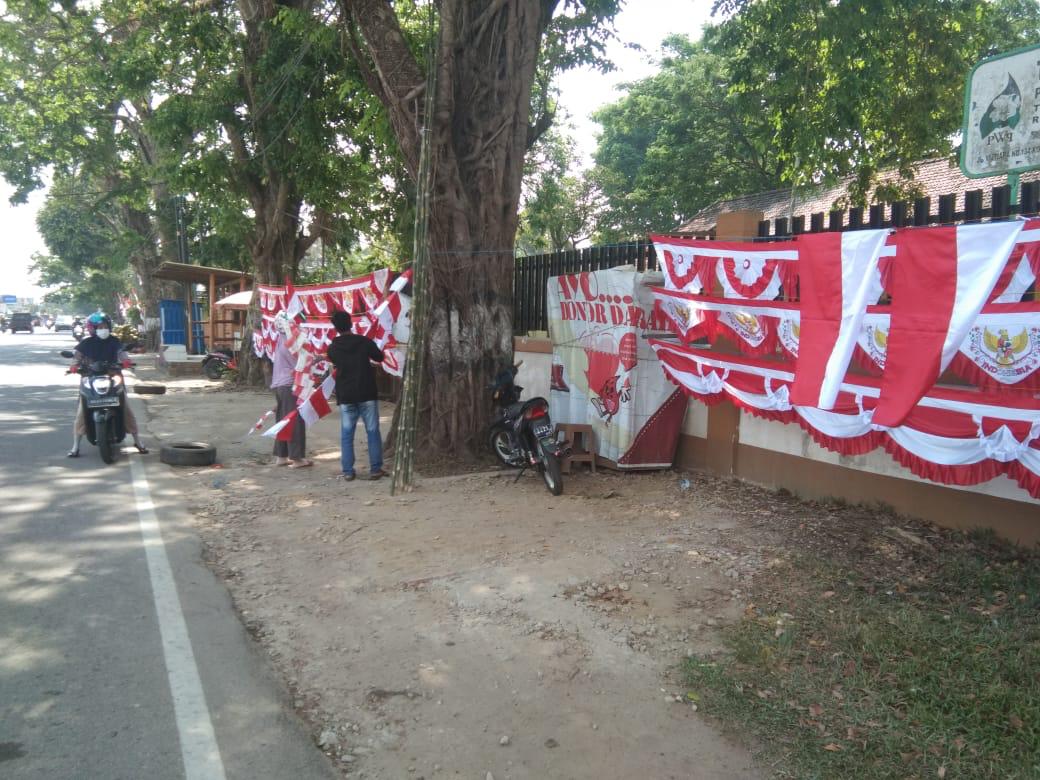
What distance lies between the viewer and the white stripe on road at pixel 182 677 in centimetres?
333

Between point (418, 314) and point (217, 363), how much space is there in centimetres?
1781

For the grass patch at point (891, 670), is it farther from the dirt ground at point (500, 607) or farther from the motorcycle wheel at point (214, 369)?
the motorcycle wheel at point (214, 369)

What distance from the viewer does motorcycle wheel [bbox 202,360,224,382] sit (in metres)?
23.9

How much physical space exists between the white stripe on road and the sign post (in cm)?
539

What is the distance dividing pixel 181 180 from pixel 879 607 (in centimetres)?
1843

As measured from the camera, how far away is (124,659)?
4266 mm

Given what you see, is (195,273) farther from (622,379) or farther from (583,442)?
(622,379)

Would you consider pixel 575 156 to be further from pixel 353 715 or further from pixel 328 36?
pixel 353 715

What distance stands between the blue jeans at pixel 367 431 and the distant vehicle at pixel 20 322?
68.8 m

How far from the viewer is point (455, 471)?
862cm

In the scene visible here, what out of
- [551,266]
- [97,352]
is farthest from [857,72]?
[97,352]

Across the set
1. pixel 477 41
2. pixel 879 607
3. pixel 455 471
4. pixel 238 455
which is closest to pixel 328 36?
pixel 477 41

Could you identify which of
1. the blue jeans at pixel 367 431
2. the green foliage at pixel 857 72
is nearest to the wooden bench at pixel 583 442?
the blue jeans at pixel 367 431

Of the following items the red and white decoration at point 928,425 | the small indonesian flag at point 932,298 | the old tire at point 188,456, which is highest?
the small indonesian flag at point 932,298
